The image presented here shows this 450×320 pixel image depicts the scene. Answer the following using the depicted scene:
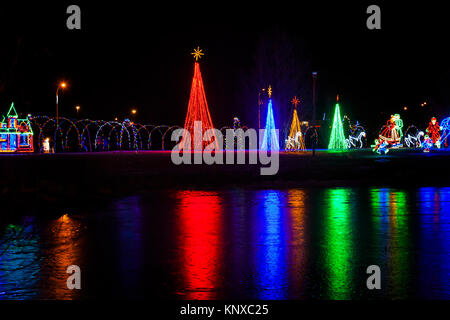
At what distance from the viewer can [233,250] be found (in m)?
7.91

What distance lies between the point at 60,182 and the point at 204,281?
46.3ft

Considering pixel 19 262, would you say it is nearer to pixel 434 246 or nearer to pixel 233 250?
pixel 233 250

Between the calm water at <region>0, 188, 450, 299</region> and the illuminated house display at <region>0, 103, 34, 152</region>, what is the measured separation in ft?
145

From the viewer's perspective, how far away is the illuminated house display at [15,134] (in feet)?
176

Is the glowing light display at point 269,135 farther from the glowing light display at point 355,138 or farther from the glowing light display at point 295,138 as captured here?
the glowing light display at point 355,138

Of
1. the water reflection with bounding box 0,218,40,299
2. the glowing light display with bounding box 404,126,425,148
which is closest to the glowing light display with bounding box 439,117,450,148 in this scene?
the glowing light display with bounding box 404,126,425,148

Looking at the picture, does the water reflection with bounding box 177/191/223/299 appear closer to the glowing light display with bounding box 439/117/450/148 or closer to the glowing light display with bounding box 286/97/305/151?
the glowing light display with bounding box 286/97/305/151

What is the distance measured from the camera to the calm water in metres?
5.92

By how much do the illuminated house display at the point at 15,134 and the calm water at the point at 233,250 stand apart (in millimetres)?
44243

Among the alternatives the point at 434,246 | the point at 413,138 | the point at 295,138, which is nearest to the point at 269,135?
the point at 295,138

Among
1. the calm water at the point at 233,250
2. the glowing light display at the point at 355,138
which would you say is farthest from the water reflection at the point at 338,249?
the glowing light display at the point at 355,138

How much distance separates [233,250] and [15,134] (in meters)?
51.6

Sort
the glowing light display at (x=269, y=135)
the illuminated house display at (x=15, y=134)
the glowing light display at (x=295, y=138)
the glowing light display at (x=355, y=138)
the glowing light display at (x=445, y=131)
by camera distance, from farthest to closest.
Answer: the glowing light display at (x=355, y=138) < the glowing light display at (x=445, y=131) < the glowing light display at (x=295, y=138) < the illuminated house display at (x=15, y=134) < the glowing light display at (x=269, y=135)
